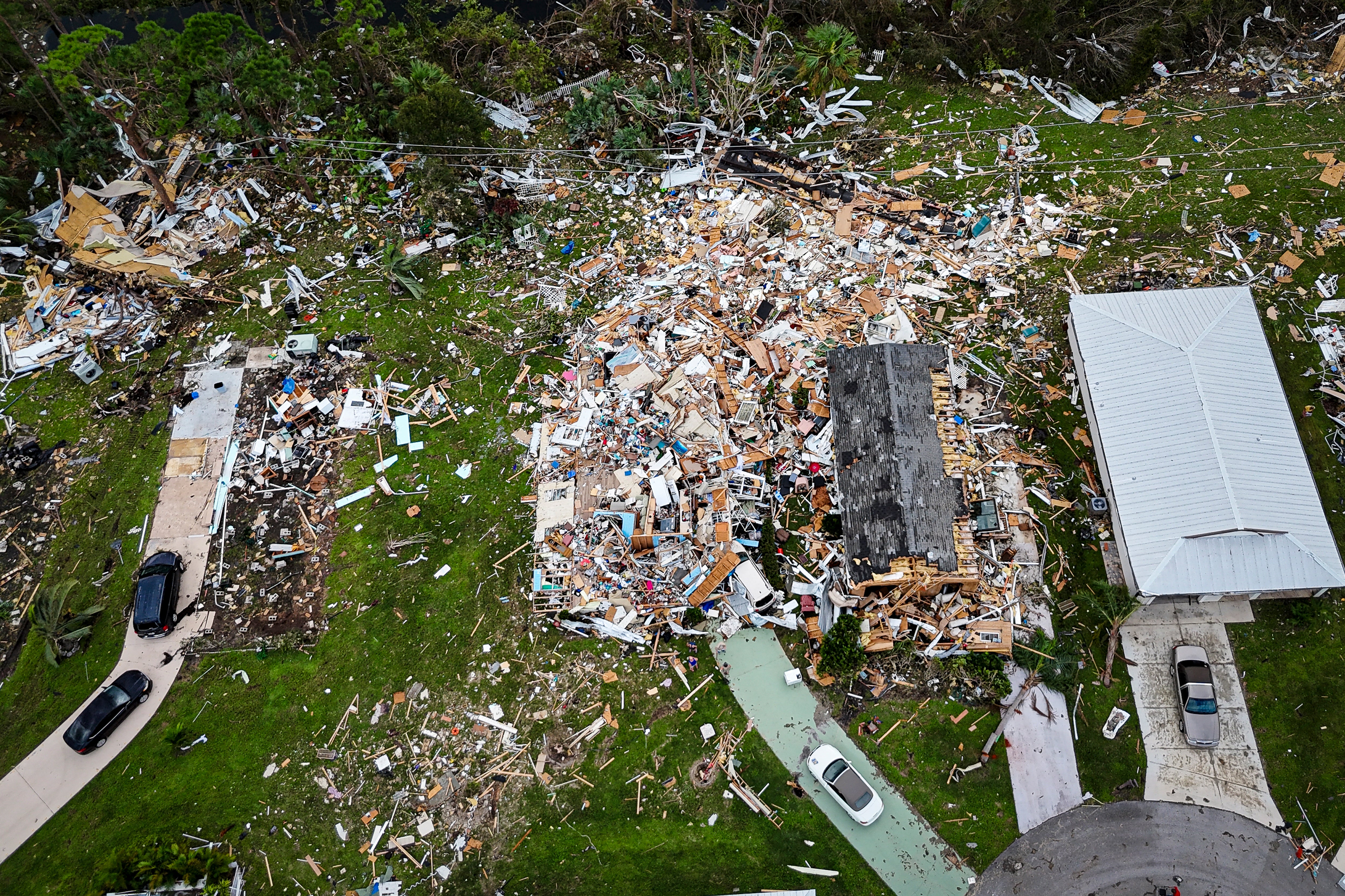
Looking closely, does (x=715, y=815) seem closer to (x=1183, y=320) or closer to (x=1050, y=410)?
(x=1050, y=410)

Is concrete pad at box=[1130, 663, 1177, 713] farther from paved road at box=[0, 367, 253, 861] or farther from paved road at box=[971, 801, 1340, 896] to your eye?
paved road at box=[0, 367, 253, 861]

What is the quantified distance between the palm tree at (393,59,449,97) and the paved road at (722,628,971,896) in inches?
784

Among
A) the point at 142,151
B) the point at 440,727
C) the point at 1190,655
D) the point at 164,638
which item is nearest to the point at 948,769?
the point at 1190,655

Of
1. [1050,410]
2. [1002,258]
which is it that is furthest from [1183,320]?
[1002,258]

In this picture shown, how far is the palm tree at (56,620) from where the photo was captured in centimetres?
1759

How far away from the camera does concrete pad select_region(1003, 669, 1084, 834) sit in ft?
50.4

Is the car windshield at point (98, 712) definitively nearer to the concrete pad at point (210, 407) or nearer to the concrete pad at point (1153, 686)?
the concrete pad at point (210, 407)

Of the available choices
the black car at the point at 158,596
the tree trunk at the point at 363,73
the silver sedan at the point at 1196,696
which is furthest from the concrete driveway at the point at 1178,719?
the tree trunk at the point at 363,73

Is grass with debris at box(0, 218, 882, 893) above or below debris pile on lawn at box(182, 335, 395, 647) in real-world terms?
below

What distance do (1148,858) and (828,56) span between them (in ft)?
76.2

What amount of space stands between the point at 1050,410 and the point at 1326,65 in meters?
17.0

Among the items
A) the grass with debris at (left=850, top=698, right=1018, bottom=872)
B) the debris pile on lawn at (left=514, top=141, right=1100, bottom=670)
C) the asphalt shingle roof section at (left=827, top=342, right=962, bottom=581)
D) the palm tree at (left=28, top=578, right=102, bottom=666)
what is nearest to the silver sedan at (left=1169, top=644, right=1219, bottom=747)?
the debris pile on lawn at (left=514, top=141, right=1100, bottom=670)

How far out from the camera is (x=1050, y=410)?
747 inches

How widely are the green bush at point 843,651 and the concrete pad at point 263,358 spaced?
56.8 ft
